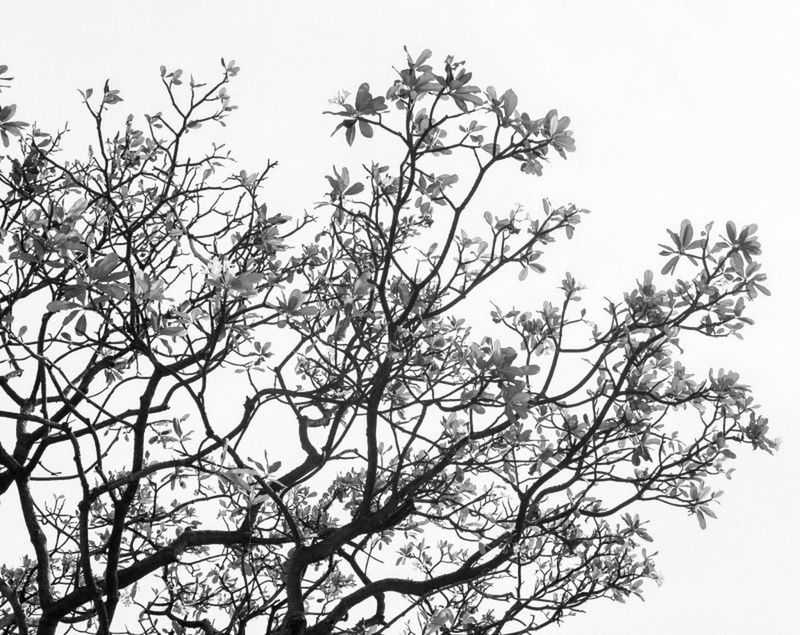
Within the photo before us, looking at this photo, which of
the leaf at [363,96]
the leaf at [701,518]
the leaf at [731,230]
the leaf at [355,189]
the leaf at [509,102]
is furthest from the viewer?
the leaf at [701,518]

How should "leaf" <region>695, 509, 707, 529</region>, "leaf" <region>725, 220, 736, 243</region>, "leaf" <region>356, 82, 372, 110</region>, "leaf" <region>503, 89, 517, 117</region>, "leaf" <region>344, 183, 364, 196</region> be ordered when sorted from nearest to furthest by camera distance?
"leaf" <region>356, 82, 372, 110</region> → "leaf" <region>503, 89, 517, 117</region> → "leaf" <region>725, 220, 736, 243</region> → "leaf" <region>344, 183, 364, 196</region> → "leaf" <region>695, 509, 707, 529</region>

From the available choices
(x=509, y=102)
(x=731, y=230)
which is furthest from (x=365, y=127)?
(x=731, y=230)

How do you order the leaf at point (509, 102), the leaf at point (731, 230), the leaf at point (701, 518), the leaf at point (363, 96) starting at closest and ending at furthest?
the leaf at point (363, 96) → the leaf at point (509, 102) → the leaf at point (731, 230) → the leaf at point (701, 518)

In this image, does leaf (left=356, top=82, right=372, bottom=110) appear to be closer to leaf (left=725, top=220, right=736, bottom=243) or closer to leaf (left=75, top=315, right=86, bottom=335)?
leaf (left=75, top=315, right=86, bottom=335)

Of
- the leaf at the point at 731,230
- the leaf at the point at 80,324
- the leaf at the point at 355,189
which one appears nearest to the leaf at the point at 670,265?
the leaf at the point at 731,230

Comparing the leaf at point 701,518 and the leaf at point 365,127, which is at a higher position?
the leaf at point 365,127

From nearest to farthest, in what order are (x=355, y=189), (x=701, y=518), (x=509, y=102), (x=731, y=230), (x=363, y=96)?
(x=363, y=96)
(x=509, y=102)
(x=731, y=230)
(x=355, y=189)
(x=701, y=518)

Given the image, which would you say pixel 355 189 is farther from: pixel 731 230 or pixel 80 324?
pixel 731 230

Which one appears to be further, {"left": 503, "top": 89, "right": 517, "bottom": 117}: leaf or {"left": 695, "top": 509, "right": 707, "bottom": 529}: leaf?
{"left": 695, "top": 509, "right": 707, "bottom": 529}: leaf

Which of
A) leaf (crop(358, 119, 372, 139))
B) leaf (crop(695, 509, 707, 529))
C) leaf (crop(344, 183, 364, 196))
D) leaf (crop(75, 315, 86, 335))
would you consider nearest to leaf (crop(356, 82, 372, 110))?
leaf (crop(358, 119, 372, 139))

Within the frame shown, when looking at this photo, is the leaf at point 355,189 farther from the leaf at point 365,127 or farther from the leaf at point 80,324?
the leaf at point 80,324

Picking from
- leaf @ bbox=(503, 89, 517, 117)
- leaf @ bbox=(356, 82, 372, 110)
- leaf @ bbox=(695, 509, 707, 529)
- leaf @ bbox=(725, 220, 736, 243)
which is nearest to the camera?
leaf @ bbox=(356, 82, 372, 110)

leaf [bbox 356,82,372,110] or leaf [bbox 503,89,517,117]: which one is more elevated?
leaf [bbox 356,82,372,110]

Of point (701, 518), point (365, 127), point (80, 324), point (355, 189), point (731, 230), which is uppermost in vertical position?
point (355, 189)
